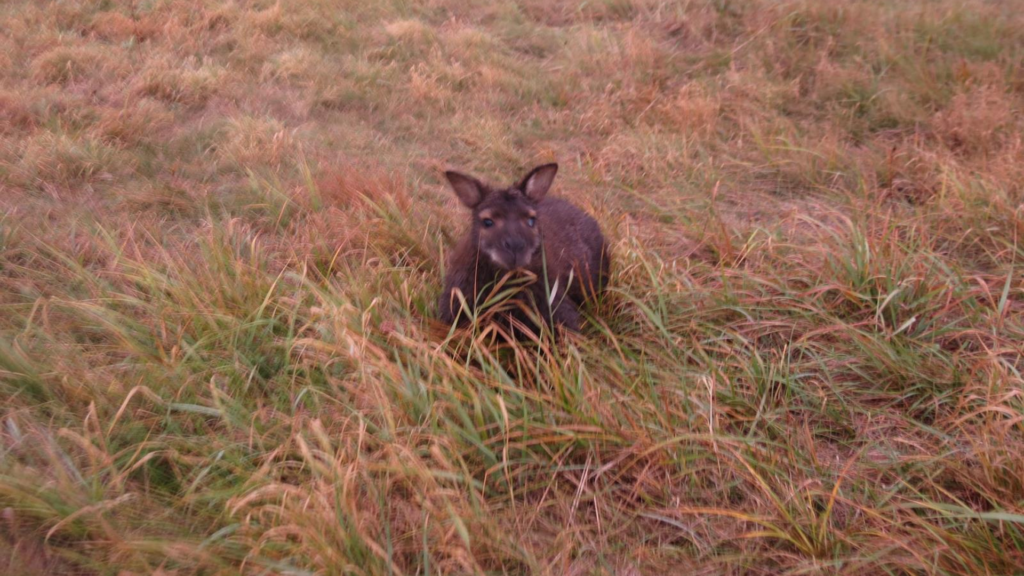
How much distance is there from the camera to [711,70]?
26.0 ft

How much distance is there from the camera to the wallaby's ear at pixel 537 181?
4094 mm

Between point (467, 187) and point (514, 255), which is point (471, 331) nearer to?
point (514, 255)

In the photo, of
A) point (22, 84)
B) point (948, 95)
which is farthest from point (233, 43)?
point (948, 95)

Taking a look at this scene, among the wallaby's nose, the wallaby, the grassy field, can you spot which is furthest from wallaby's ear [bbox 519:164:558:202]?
the grassy field

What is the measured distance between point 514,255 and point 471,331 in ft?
1.48

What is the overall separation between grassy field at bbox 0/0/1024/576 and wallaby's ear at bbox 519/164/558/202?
726 mm

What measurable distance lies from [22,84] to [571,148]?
445cm

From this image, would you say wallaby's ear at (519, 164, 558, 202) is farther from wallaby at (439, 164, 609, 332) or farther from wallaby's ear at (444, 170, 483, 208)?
wallaby's ear at (444, 170, 483, 208)

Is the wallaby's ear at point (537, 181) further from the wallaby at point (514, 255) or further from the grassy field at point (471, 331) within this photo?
the grassy field at point (471, 331)

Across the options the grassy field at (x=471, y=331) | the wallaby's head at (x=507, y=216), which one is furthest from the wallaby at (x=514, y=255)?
the grassy field at (x=471, y=331)

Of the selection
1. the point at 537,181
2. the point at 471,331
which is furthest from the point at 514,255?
the point at 537,181

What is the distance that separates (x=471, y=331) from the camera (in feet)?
12.0

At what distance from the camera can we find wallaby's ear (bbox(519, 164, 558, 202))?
409cm

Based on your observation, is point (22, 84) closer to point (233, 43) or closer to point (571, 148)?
point (233, 43)
